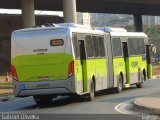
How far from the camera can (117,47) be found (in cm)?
2784

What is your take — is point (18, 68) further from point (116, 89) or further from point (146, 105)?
point (116, 89)

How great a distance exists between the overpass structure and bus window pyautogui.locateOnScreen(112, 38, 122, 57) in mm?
29722

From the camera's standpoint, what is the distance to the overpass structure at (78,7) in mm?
58469

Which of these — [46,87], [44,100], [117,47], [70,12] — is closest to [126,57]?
[117,47]

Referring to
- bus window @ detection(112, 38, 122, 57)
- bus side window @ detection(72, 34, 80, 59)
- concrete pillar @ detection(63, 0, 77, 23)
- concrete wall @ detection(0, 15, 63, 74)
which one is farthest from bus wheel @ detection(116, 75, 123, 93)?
concrete wall @ detection(0, 15, 63, 74)

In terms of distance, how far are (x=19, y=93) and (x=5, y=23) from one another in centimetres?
5152

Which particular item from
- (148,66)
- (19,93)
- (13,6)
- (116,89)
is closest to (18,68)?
(19,93)

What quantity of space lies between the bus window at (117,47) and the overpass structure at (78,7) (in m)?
29.7

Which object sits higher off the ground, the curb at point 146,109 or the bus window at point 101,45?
the bus window at point 101,45

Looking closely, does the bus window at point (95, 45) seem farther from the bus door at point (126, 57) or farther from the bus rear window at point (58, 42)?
the bus door at point (126, 57)

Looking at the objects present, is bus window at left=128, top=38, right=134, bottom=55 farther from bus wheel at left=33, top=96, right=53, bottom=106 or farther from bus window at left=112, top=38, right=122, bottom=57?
bus wheel at left=33, top=96, right=53, bottom=106

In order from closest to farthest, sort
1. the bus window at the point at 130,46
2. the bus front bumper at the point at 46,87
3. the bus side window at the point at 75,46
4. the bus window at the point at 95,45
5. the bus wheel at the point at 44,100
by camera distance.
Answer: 1. the bus front bumper at the point at 46,87
2. the bus side window at the point at 75,46
3. the bus wheel at the point at 44,100
4. the bus window at the point at 95,45
5. the bus window at the point at 130,46

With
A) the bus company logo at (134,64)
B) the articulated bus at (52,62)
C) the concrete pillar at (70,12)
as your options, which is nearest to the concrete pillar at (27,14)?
the concrete pillar at (70,12)

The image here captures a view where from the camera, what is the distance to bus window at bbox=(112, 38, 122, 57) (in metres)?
27.2
